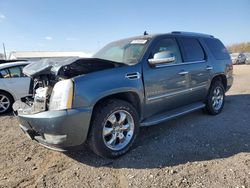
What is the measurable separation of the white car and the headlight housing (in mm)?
4573

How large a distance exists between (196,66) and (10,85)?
17.4 ft

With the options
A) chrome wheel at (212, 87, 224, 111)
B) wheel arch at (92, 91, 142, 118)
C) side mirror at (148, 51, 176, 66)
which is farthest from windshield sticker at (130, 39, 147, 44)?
chrome wheel at (212, 87, 224, 111)

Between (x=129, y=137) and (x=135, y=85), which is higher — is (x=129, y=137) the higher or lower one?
the lower one

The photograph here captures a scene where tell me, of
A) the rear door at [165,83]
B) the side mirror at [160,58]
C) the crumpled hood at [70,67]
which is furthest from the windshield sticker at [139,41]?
the crumpled hood at [70,67]

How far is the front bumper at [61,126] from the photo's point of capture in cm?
304

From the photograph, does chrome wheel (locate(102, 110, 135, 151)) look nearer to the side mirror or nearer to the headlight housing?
the headlight housing

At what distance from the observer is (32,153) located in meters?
3.97

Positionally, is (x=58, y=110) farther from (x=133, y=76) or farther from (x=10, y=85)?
(x=10, y=85)

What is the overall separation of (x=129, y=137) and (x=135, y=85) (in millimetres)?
821

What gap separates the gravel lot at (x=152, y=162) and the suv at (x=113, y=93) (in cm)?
34

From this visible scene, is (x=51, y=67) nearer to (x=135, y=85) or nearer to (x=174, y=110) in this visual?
(x=135, y=85)

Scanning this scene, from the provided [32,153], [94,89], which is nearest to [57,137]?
[94,89]

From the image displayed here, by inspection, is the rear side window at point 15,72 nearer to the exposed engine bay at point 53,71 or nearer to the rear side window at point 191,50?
the exposed engine bay at point 53,71

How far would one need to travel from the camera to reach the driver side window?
432 centimetres
